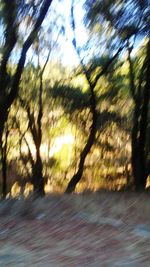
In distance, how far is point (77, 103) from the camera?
20812 mm

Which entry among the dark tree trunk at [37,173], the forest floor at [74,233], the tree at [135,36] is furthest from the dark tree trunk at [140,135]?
the forest floor at [74,233]

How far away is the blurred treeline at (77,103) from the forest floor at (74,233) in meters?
4.11

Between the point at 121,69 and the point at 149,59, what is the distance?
87.6 inches

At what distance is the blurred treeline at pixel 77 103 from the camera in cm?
1351

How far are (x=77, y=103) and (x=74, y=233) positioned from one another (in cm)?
1322

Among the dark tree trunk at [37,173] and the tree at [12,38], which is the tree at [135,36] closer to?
the tree at [12,38]

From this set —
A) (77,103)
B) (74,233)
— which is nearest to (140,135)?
(77,103)

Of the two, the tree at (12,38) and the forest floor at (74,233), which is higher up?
the tree at (12,38)

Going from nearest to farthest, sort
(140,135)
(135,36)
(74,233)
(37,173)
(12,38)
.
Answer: (74,233), (12,38), (135,36), (140,135), (37,173)

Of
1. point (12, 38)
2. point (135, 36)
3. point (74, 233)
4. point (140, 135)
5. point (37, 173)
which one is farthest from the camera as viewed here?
point (37, 173)

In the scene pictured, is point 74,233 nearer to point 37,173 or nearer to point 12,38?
point 12,38

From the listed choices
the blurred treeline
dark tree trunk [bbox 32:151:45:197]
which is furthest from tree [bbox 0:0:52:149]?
dark tree trunk [bbox 32:151:45:197]

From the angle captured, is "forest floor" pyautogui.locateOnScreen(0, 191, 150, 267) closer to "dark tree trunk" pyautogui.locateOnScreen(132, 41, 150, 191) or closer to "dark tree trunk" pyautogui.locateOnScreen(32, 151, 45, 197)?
"dark tree trunk" pyautogui.locateOnScreen(132, 41, 150, 191)

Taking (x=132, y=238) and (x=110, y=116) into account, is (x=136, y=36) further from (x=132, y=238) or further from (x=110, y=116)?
(x=132, y=238)
